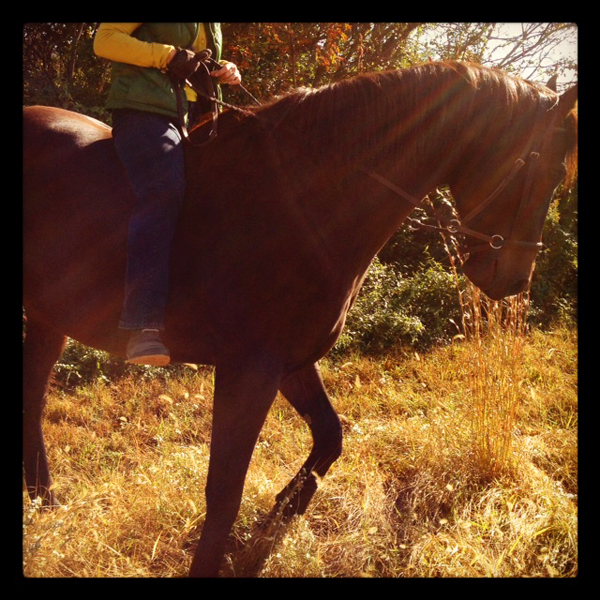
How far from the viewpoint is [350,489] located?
3.32 meters

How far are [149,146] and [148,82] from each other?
36cm

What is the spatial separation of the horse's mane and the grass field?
5.63 feet

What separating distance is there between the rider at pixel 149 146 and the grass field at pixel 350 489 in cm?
116

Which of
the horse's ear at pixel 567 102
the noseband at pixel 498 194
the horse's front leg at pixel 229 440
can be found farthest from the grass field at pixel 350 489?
the horse's ear at pixel 567 102

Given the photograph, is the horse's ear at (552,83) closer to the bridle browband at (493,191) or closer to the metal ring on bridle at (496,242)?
the bridle browband at (493,191)

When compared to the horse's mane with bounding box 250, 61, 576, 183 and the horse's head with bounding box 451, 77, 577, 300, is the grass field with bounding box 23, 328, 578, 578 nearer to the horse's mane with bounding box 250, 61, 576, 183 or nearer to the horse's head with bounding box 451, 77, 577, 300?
the horse's head with bounding box 451, 77, 577, 300

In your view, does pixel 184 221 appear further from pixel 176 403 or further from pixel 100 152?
pixel 176 403

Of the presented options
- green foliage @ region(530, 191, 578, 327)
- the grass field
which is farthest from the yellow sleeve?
green foliage @ region(530, 191, 578, 327)

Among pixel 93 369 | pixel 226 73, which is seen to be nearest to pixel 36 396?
pixel 93 369

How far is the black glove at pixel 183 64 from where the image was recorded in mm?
2391

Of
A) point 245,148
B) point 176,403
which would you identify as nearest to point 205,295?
point 245,148

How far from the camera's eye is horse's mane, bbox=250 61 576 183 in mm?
2336
